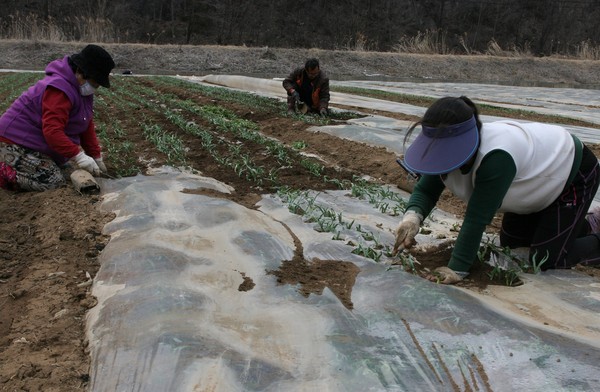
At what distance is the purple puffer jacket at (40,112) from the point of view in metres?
4.38

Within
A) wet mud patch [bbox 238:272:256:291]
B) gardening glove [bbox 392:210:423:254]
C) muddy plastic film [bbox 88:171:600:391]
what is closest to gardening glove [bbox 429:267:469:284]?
muddy plastic film [bbox 88:171:600:391]

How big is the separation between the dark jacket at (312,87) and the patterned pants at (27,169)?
552 cm

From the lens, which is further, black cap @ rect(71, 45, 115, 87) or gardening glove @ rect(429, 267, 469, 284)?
black cap @ rect(71, 45, 115, 87)

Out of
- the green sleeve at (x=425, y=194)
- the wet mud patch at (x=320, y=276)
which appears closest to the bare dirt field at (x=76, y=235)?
the wet mud patch at (x=320, y=276)

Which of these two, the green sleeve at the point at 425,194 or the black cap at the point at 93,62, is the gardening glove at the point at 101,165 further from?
the green sleeve at the point at 425,194

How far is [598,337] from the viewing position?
2182 millimetres

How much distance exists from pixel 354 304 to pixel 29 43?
2757 cm

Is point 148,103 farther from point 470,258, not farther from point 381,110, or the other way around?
point 470,258

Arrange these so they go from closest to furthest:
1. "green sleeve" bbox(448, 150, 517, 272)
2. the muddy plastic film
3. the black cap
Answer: the muddy plastic film
"green sleeve" bbox(448, 150, 517, 272)
the black cap

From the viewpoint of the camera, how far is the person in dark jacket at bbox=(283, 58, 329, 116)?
934cm

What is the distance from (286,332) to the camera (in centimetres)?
226

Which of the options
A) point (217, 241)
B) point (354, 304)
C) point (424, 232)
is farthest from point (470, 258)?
point (217, 241)

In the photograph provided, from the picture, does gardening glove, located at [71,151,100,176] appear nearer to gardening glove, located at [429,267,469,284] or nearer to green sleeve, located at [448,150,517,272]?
gardening glove, located at [429,267,469,284]

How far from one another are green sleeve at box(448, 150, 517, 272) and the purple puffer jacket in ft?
11.3
